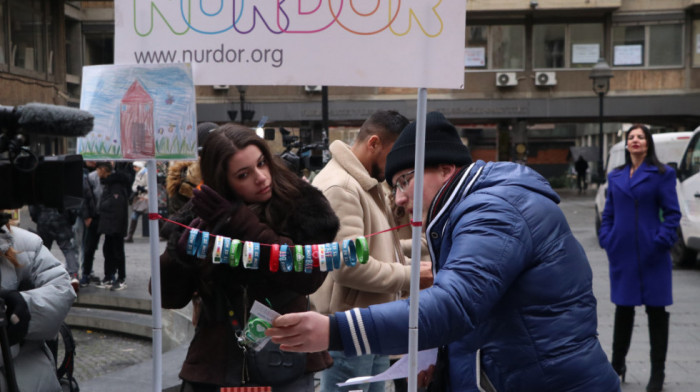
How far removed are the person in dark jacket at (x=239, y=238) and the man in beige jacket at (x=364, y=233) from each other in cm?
61

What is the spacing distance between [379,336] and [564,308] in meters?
0.53

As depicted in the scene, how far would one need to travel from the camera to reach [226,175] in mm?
2846

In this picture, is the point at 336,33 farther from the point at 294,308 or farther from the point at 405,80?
the point at 294,308

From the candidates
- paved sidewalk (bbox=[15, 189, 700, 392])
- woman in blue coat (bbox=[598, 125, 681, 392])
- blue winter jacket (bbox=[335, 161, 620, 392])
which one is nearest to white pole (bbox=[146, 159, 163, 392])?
blue winter jacket (bbox=[335, 161, 620, 392])

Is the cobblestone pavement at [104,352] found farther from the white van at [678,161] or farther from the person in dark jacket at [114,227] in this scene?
the white van at [678,161]

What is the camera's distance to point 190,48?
8.33ft

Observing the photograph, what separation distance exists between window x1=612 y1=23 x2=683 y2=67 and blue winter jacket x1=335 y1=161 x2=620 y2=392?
32271mm

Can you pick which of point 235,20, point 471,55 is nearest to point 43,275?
point 235,20

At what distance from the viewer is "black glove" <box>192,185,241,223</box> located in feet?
8.71

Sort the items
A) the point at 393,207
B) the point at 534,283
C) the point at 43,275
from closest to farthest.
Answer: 1. the point at 534,283
2. the point at 43,275
3. the point at 393,207

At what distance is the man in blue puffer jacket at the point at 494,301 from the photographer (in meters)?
1.90

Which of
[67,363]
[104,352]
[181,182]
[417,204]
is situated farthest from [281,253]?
[104,352]

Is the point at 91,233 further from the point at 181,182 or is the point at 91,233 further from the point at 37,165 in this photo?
the point at 37,165

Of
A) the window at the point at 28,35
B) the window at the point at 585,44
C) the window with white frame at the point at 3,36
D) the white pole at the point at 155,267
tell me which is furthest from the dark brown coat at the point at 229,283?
the window at the point at 585,44
